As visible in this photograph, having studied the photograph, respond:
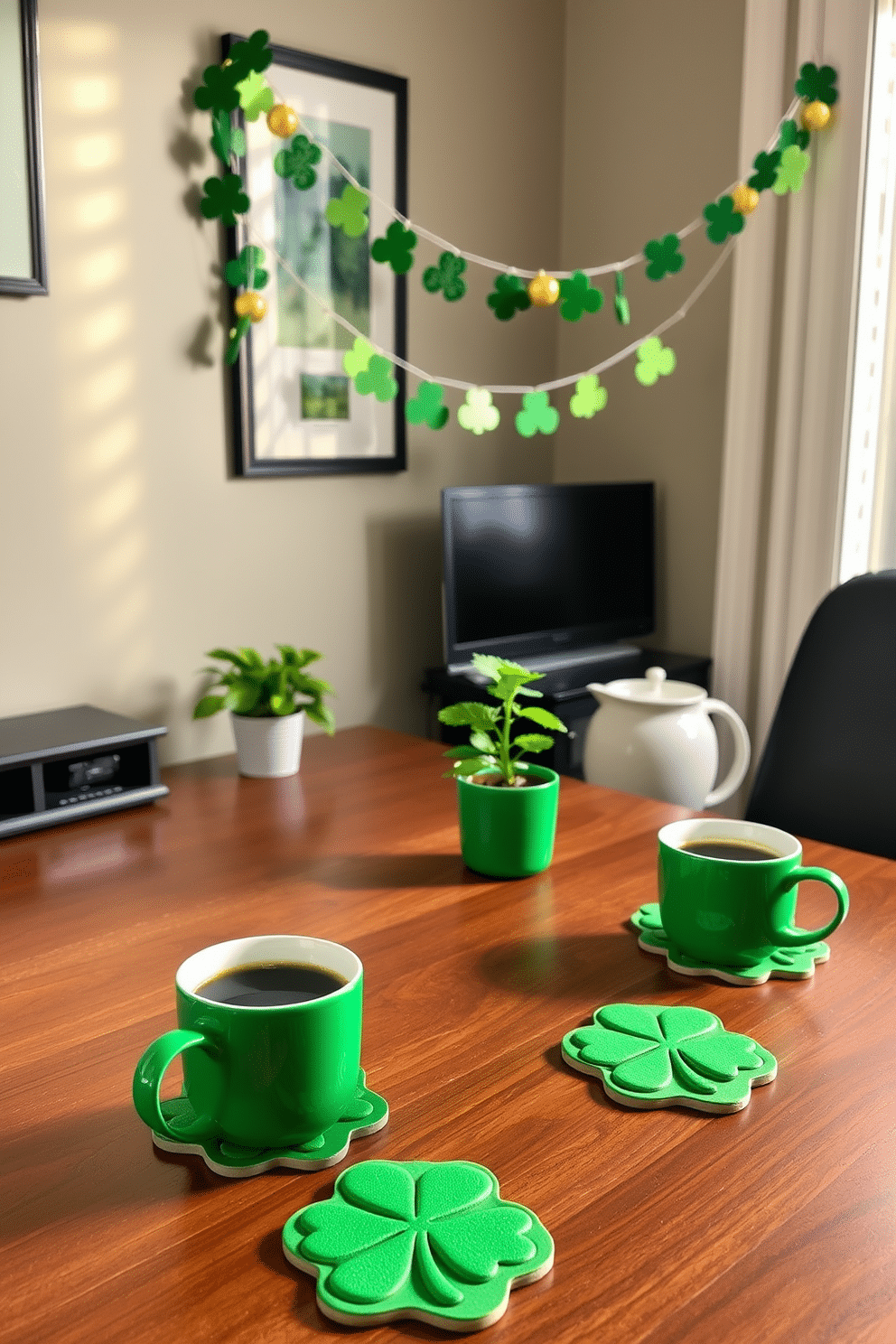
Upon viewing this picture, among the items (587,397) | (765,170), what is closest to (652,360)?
(587,397)

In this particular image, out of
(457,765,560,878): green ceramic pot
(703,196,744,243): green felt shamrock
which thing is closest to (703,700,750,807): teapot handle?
(457,765,560,878): green ceramic pot

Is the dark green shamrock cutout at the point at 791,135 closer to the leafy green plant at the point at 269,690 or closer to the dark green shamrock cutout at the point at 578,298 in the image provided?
the dark green shamrock cutout at the point at 578,298

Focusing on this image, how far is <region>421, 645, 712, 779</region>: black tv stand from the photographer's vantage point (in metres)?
2.12

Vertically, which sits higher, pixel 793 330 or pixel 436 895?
pixel 793 330

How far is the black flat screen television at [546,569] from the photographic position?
7.18 feet

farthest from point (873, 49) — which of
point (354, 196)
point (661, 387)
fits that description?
point (354, 196)

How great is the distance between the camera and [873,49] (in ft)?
6.63

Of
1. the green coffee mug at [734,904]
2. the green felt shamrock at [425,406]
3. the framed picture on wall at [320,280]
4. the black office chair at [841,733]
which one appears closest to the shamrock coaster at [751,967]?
the green coffee mug at [734,904]

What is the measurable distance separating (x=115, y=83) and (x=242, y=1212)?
5.43ft

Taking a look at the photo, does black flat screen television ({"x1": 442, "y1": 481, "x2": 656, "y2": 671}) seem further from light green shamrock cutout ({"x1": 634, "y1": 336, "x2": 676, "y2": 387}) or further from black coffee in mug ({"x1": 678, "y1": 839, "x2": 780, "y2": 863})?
black coffee in mug ({"x1": 678, "y1": 839, "x2": 780, "y2": 863})

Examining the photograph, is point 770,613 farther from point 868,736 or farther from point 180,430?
point 180,430

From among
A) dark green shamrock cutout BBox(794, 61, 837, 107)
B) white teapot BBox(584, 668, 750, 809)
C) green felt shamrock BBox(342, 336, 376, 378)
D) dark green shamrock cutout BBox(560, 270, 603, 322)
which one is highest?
dark green shamrock cutout BBox(794, 61, 837, 107)

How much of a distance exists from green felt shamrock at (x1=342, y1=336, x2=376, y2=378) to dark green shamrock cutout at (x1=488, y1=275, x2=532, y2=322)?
34 centimetres

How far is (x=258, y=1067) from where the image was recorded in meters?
0.71
